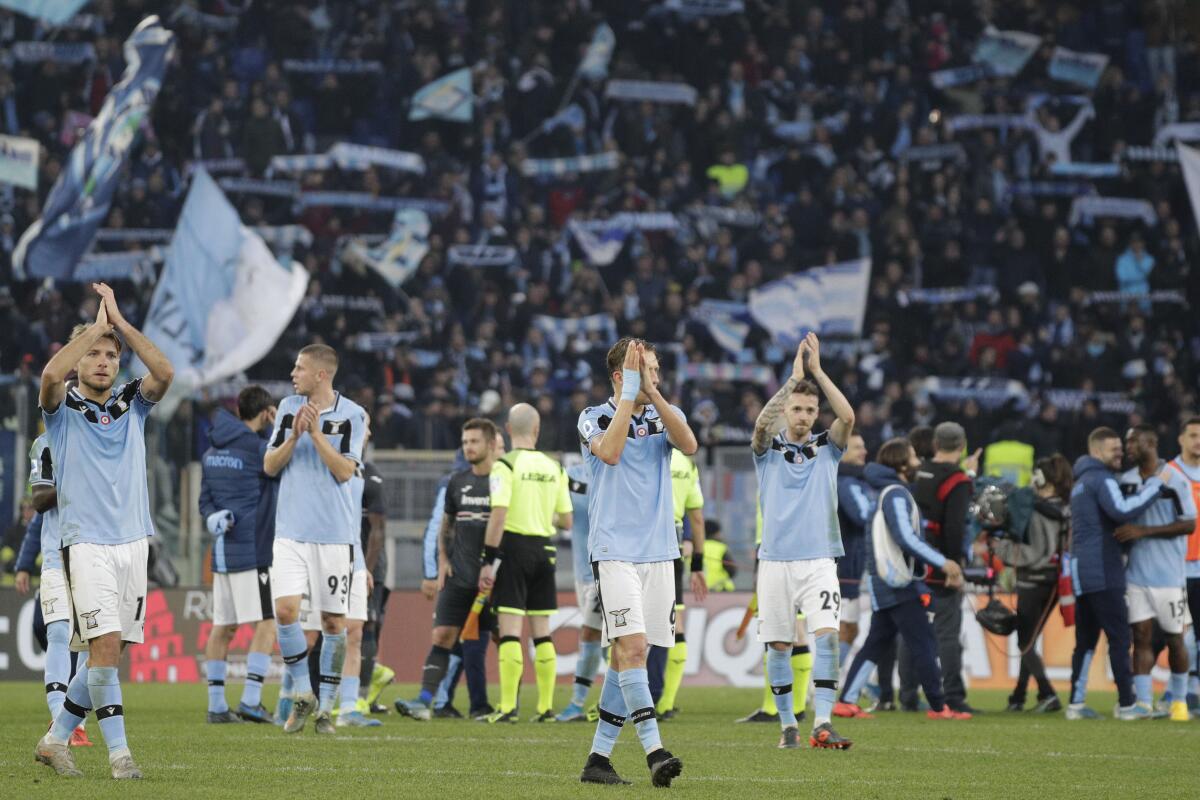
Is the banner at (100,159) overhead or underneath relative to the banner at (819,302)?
overhead

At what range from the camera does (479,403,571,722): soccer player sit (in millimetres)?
13961

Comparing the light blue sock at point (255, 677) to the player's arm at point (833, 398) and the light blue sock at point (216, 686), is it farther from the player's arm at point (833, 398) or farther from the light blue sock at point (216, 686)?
the player's arm at point (833, 398)

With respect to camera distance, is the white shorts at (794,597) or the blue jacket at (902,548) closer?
the white shorts at (794,597)

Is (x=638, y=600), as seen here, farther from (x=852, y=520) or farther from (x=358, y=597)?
(x=852, y=520)

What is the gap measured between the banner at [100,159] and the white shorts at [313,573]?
10.9 m

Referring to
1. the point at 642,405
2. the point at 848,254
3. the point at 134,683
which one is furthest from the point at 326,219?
the point at 642,405

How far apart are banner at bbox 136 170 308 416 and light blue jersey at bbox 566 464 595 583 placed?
693 cm

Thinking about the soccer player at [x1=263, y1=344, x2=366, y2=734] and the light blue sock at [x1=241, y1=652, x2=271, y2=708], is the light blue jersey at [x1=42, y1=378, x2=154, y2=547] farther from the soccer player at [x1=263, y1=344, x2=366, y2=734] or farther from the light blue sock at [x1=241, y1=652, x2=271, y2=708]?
the light blue sock at [x1=241, y1=652, x2=271, y2=708]

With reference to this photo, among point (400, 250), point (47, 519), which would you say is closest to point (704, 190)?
point (400, 250)

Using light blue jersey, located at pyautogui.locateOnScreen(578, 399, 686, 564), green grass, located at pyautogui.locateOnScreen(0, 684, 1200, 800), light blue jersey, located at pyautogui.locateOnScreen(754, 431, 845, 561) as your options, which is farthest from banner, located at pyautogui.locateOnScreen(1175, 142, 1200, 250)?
light blue jersey, located at pyautogui.locateOnScreen(578, 399, 686, 564)

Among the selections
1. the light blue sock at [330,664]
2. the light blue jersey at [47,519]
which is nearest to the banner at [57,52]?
the light blue jersey at [47,519]

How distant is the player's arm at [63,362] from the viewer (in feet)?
28.6

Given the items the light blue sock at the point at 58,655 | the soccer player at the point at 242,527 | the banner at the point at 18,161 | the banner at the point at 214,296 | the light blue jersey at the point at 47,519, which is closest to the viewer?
the light blue jersey at the point at 47,519

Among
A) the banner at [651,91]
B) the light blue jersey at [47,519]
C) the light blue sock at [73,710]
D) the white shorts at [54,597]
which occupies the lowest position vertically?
the light blue sock at [73,710]
